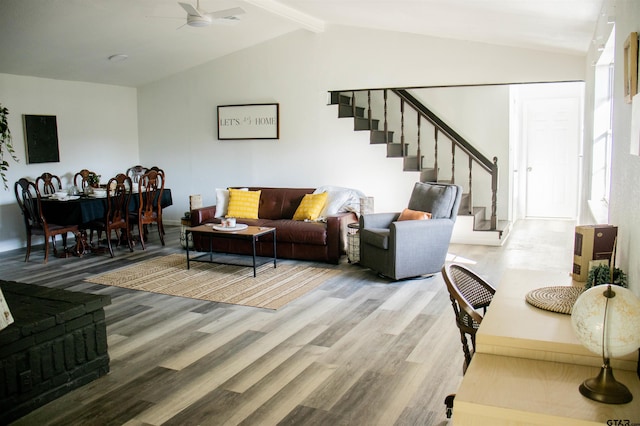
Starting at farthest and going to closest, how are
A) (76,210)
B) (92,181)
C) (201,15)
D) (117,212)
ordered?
(92,181) < (117,212) < (76,210) < (201,15)

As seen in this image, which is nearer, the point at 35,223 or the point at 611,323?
the point at 611,323

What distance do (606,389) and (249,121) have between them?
7.43 meters

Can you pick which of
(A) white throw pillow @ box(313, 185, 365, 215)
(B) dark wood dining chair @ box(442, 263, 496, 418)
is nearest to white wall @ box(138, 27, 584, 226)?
(A) white throw pillow @ box(313, 185, 365, 215)

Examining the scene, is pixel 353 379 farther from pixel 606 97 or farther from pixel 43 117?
pixel 43 117

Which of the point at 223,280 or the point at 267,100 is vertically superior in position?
the point at 267,100

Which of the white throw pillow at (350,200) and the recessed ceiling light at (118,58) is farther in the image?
the recessed ceiling light at (118,58)

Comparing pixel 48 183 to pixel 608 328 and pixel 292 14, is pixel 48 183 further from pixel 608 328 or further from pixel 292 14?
pixel 608 328

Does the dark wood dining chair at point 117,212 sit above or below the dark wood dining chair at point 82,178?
below

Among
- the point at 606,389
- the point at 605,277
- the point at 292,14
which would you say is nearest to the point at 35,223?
the point at 292,14

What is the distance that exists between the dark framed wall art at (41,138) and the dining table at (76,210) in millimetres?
1139

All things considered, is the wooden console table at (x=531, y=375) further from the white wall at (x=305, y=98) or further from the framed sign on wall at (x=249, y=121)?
the framed sign on wall at (x=249, y=121)

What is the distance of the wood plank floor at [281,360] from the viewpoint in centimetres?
290

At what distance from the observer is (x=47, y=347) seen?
9.98ft

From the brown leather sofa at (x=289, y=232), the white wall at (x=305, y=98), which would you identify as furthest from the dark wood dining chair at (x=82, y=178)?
the brown leather sofa at (x=289, y=232)
